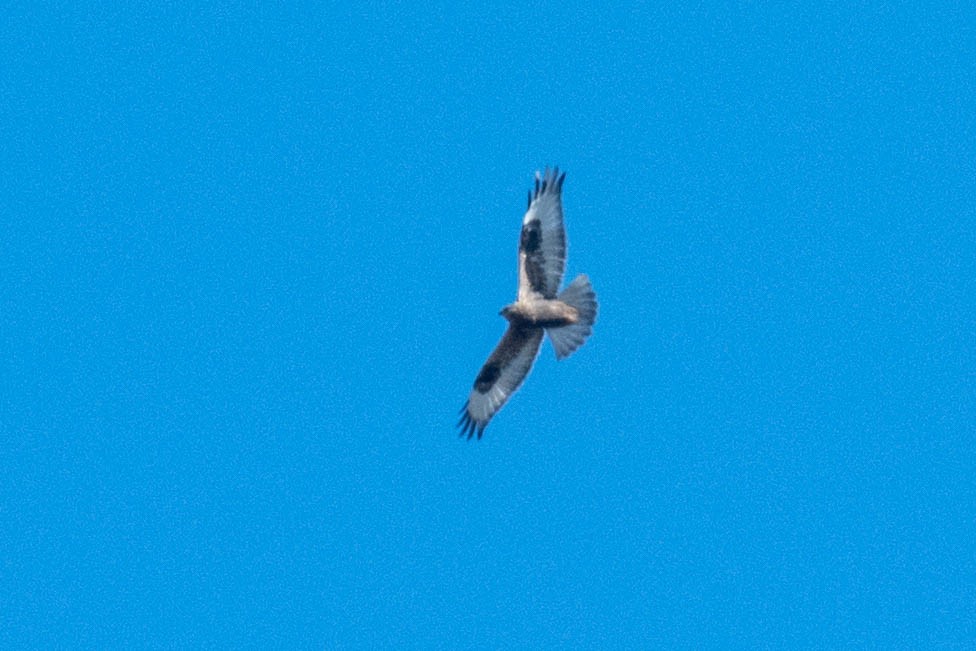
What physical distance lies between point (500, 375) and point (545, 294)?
1.12 meters

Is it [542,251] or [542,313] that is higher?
[542,251]

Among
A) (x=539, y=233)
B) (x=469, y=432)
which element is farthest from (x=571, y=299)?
(x=469, y=432)

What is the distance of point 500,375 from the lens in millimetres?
14938

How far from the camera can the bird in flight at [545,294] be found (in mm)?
14094

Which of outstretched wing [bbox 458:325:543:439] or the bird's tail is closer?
the bird's tail

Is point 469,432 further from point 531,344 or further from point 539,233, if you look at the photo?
point 539,233

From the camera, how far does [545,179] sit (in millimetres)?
14578

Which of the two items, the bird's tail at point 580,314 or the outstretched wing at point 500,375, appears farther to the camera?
the outstretched wing at point 500,375

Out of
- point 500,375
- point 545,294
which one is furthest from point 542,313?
point 500,375

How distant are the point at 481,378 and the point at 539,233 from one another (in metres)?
1.53

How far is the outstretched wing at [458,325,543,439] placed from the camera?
1465cm

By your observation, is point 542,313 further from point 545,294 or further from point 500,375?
point 500,375

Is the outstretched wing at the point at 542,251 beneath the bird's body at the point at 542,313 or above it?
above

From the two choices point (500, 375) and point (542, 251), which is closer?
point (542, 251)
